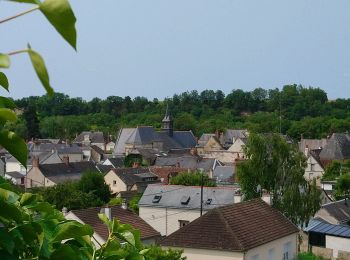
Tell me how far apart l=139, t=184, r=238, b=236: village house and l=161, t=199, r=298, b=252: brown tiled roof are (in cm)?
1064

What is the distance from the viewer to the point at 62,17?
1.32 metres

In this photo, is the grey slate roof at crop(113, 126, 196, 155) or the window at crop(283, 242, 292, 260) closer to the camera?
the window at crop(283, 242, 292, 260)

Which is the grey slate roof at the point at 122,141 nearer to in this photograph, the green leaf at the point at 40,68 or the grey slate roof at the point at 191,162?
the grey slate roof at the point at 191,162

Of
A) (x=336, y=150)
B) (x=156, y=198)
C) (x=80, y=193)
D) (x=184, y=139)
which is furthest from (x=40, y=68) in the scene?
(x=184, y=139)

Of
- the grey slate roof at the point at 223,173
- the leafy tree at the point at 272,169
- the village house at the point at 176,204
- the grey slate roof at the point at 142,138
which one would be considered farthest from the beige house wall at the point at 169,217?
the grey slate roof at the point at 142,138

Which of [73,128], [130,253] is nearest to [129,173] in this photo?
[130,253]

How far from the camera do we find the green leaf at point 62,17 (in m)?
1.30

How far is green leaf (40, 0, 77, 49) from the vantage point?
130 centimetres

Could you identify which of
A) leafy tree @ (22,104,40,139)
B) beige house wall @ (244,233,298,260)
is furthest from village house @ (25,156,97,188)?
leafy tree @ (22,104,40,139)

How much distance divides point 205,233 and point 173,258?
292 cm

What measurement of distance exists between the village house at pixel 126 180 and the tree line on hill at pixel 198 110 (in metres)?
64.9

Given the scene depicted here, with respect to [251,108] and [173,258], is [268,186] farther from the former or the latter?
[251,108]

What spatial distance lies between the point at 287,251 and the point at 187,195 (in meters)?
12.9

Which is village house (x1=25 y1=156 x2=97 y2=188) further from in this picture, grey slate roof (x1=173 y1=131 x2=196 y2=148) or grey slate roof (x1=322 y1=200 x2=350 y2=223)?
grey slate roof (x1=173 y1=131 x2=196 y2=148)
